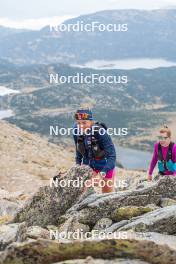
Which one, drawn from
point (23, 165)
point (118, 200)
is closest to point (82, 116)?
point (118, 200)

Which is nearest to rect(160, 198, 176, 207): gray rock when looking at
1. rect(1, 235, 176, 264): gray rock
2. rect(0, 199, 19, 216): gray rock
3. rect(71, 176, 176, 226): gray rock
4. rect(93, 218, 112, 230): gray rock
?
rect(71, 176, 176, 226): gray rock

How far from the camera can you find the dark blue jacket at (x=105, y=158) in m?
14.9

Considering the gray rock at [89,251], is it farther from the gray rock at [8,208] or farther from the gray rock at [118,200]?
the gray rock at [8,208]

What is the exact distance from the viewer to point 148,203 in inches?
620

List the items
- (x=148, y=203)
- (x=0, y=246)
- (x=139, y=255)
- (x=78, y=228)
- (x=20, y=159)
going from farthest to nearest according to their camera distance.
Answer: (x=20, y=159) < (x=148, y=203) < (x=78, y=228) < (x=0, y=246) < (x=139, y=255)

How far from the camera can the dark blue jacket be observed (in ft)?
48.9

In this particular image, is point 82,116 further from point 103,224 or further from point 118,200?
point 103,224

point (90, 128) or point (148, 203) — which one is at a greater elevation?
point (90, 128)

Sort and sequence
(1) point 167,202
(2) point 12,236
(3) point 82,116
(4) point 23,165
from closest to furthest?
(2) point 12,236 < (3) point 82,116 < (1) point 167,202 < (4) point 23,165

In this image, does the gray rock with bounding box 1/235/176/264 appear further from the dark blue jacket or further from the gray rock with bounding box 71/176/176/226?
the dark blue jacket

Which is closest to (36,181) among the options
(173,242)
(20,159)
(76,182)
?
(20,159)

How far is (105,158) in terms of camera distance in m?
15.7

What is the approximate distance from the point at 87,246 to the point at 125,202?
6565 mm

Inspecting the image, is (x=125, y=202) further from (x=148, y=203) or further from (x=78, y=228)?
(x=78, y=228)
